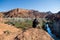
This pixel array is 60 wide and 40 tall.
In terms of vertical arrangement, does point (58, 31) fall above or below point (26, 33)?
below

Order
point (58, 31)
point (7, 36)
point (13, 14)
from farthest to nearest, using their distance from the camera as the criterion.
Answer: point (13, 14), point (58, 31), point (7, 36)

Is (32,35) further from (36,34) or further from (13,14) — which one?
(13,14)

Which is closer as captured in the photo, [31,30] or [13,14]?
[31,30]

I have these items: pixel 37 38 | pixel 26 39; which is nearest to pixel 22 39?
pixel 26 39

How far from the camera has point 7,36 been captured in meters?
9.41

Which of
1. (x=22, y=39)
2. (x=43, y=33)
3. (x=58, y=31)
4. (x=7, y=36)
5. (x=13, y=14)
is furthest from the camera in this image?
(x=13, y=14)

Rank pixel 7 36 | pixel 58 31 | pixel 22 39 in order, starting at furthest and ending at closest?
pixel 58 31 → pixel 7 36 → pixel 22 39

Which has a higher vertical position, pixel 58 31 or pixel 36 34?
pixel 36 34

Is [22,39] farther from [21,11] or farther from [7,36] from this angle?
[21,11]

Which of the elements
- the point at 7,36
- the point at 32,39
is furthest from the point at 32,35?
the point at 7,36

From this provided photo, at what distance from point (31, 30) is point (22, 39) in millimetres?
802

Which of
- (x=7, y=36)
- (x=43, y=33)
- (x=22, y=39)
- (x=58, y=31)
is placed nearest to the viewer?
(x=22, y=39)

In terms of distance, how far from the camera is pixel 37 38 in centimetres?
740

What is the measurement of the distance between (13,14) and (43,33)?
91.2 m
